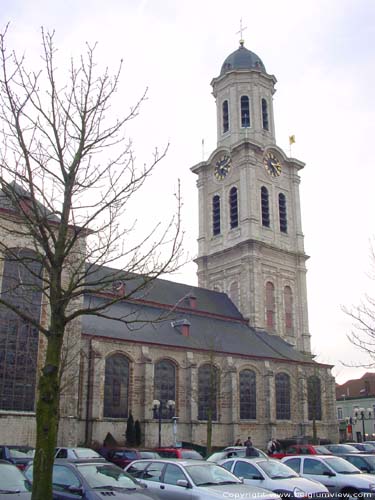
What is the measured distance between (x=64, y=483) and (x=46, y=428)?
9.22 feet

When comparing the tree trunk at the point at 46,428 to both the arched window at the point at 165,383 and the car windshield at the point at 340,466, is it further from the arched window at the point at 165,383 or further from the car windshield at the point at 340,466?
the arched window at the point at 165,383

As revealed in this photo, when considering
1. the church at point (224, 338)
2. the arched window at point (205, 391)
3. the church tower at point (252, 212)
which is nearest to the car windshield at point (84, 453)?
the church at point (224, 338)

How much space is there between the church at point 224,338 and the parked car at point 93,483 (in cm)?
675

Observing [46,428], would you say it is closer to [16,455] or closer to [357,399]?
[16,455]

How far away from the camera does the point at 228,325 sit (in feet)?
142

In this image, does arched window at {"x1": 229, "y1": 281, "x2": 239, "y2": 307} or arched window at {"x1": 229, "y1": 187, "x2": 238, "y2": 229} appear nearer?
arched window at {"x1": 229, "y1": 281, "x2": 239, "y2": 307}

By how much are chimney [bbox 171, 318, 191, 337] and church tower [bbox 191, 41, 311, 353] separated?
30.1 ft

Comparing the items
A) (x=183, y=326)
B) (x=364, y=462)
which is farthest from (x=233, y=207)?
(x=364, y=462)

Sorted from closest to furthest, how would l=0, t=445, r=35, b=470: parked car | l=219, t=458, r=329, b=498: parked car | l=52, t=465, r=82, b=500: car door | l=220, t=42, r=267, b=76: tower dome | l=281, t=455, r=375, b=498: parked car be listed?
l=52, t=465, r=82, b=500: car door
l=219, t=458, r=329, b=498: parked car
l=281, t=455, r=375, b=498: parked car
l=0, t=445, r=35, b=470: parked car
l=220, t=42, r=267, b=76: tower dome

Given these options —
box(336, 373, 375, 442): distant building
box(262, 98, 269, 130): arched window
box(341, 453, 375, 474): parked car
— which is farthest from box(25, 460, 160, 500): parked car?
box(336, 373, 375, 442): distant building

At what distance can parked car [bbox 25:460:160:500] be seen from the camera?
9.25 meters

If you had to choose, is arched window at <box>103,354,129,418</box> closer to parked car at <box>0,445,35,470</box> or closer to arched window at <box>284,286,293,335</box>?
parked car at <box>0,445,35,470</box>

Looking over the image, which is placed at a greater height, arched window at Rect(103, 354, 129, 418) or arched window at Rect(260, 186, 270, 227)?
arched window at Rect(260, 186, 270, 227)

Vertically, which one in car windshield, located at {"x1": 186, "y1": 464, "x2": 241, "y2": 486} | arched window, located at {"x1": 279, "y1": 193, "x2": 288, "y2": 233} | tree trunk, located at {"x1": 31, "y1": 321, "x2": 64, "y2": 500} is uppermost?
arched window, located at {"x1": 279, "y1": 193, "x2": 288, "y2": 233}
